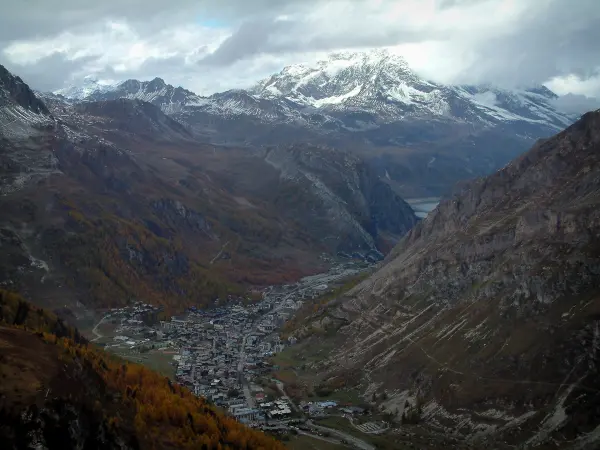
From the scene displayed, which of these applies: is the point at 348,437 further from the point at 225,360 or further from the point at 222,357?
the point at 222,357

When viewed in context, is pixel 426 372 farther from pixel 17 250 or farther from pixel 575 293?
pixel 17 250

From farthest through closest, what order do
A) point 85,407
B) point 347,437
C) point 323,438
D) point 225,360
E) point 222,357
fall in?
point 222,357
point 225,360
point 347,437
point 323,438
point 85,407

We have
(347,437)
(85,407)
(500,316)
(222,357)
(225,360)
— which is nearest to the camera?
(85,407)

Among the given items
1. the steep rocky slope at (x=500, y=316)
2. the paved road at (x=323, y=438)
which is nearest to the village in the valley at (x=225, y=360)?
the paved road at (x=323, y=438)

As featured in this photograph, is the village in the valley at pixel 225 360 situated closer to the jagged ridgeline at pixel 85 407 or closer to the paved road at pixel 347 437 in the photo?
the paved road at pixel 347 437

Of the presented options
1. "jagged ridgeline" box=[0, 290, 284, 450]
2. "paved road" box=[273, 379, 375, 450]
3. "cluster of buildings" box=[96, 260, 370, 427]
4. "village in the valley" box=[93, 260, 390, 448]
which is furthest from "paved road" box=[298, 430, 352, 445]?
"jagged ridgeline" box=[0, 290, 284, 450]

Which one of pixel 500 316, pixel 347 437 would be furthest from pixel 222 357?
pixel 500 316
